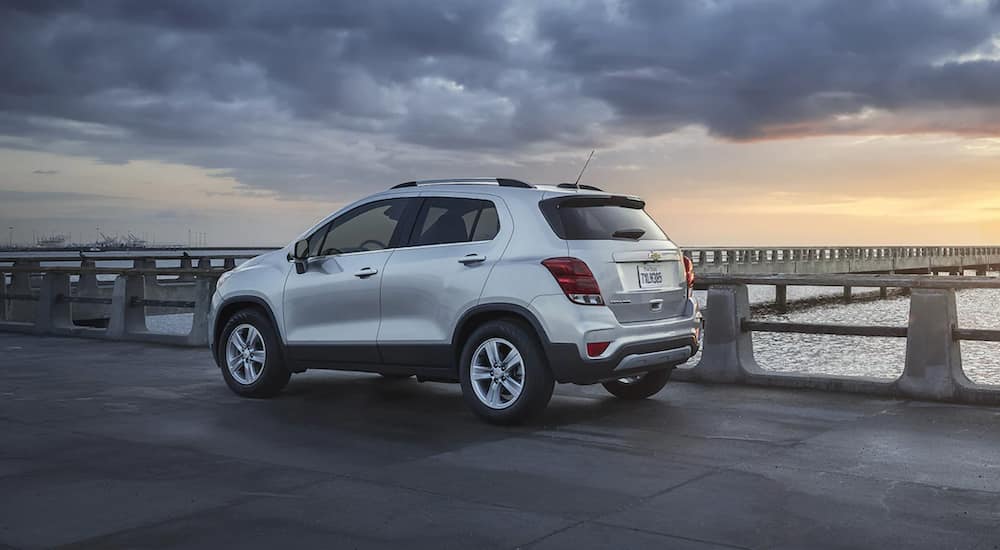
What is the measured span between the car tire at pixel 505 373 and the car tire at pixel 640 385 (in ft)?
5.78

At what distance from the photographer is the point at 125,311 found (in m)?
16.9

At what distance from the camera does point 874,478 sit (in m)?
6.41

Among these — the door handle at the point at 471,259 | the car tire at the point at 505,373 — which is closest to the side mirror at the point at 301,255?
the door handle at the point at 471,259

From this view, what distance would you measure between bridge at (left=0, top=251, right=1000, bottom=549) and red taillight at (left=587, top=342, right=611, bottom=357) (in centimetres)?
63

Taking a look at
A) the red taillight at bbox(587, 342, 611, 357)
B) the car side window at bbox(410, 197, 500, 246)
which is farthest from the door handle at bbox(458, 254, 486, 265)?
the red taillight at bbox(587, 342, 611, 357)

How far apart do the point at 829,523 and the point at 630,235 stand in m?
3.45

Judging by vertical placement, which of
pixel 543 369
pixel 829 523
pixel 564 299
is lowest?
pixel 829 523

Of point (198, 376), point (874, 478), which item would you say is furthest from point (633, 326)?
point (198, 376)

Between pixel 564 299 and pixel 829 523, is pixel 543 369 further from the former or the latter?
pixel 829 523

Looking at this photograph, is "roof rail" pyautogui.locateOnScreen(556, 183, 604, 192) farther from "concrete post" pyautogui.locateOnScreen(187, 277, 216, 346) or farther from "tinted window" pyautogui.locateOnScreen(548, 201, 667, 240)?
"concrete post" pyautogui.locateOnScreen(187, 277, 216, 346)

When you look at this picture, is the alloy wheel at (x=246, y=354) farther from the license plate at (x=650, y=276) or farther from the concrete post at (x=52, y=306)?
the concrete post at (x=52, y=306)

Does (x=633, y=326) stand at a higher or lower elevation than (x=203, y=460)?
higher

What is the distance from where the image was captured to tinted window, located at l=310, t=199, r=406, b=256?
9156mm

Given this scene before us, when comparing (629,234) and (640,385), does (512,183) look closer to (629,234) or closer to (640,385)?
(629,234)
